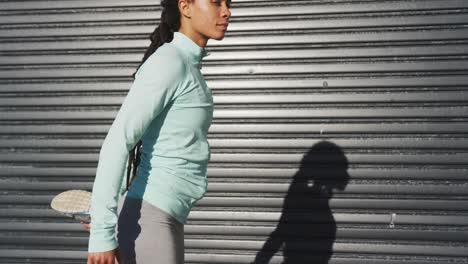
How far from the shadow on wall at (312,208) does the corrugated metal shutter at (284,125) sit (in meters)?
0.01

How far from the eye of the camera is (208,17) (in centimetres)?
243

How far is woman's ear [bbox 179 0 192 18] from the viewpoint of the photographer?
2428 millimetres

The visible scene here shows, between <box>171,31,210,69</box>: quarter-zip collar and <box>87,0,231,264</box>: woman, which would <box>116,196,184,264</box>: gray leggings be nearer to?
<box>87,0,231,264</box>: woman

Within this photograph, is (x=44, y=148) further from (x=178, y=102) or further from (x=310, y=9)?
(x=178, y=102)

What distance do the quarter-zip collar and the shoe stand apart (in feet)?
2.89

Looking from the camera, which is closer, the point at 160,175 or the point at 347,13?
the point at 160,175

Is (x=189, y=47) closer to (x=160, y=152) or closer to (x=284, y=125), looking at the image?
(x=160, y=152)

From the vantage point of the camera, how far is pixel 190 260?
Result: 197 inches

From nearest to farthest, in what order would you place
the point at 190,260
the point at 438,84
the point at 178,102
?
the point at 178,102 < the point at 438,84 < the point at 190,260

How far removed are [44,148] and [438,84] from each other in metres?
3.69

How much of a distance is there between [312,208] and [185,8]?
2898 millimetres

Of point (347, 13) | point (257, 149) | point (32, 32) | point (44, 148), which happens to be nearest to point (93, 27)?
point (32, 32)

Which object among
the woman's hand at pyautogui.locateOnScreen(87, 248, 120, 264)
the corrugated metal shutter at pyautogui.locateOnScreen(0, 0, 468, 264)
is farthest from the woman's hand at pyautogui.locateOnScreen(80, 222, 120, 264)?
the corrugated metal shutter at pyautogui.locateOnScreen(0, 0, 468, 264)

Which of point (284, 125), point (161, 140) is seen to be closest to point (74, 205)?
point (161, 140)
